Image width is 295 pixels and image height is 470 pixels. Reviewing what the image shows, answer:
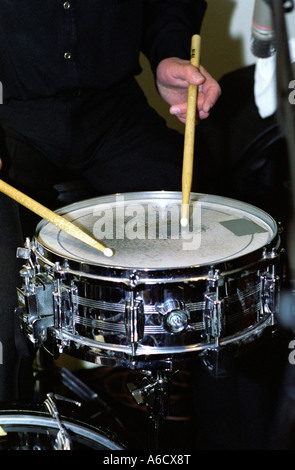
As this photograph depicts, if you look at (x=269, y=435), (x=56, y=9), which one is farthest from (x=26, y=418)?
(x=56, y=9)

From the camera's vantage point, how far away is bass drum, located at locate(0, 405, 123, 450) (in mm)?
809

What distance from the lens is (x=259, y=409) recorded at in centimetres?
134

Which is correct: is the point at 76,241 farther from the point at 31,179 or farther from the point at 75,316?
the point at 31,179

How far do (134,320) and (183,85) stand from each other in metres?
0.66

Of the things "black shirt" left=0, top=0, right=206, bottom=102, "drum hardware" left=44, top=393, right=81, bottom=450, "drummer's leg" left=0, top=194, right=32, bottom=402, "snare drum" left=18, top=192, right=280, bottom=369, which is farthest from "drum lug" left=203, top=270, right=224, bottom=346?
"black shirt" left=0, top=0, right=206, bottom=102

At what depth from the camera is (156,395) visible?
1.01 meters

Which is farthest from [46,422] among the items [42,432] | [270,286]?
[270,286]

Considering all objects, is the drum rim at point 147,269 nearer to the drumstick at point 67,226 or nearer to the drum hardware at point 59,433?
the drumstick at point 67,226

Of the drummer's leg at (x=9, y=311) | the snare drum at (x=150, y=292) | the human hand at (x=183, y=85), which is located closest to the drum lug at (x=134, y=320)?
the snare drum at (x=150, y=292)

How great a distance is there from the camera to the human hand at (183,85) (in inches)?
46.9

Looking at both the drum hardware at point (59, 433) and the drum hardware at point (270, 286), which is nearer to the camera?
the drum hardware at point (59, 433)

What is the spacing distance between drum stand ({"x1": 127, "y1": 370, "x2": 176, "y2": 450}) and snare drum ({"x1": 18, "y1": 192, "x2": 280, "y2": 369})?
4.2 inches

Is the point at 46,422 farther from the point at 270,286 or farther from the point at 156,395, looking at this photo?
the point at 270,286

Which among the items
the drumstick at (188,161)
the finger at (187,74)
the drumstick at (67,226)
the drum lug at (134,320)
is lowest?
the drum lug at (134,320)
